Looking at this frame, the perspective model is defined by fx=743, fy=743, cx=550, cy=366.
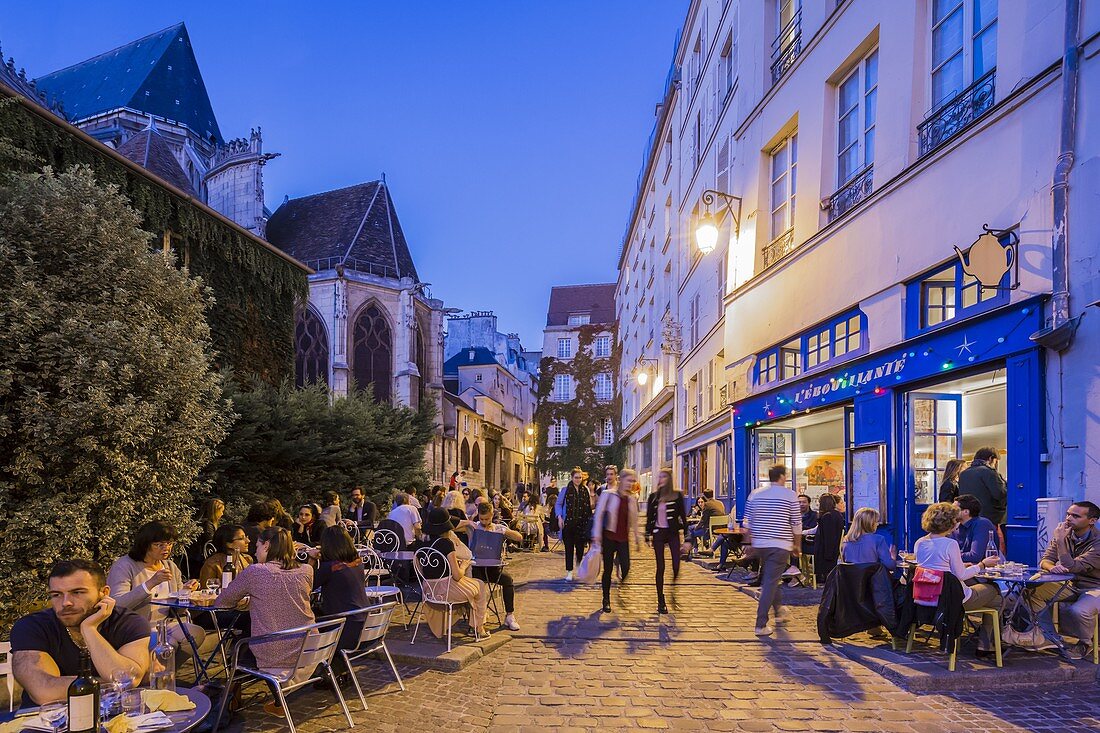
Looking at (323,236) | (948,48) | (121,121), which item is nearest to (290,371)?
(948,48)

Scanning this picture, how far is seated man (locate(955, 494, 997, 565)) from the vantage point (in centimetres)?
696

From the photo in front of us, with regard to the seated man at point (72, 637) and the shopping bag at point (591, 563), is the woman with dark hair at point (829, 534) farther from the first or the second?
the seated man at point (72, 637)

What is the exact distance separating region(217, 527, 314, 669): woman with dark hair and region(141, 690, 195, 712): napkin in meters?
1.39

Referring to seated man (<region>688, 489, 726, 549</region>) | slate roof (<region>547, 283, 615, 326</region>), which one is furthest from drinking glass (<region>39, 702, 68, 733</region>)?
slate roof (<region>547, 283, 615, 326</region>)

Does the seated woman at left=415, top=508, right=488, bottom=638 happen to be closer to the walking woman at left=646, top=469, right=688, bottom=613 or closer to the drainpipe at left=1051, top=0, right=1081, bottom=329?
the walking woman at left=646, top=469, right=688, bottom=613

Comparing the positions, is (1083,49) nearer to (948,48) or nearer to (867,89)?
(948,48)

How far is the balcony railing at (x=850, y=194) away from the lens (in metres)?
11.8

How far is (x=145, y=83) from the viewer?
39312 mm

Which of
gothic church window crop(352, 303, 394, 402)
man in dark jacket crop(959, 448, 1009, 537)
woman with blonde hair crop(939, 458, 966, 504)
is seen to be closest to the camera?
man in dark jacket crop(959, 448, 1009, 537)

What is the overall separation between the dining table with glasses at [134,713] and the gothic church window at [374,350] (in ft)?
110

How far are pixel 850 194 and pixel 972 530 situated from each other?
700 centimetres

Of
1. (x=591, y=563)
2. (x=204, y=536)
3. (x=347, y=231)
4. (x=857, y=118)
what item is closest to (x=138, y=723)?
(x=591, y=563)

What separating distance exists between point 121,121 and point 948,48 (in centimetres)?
3964

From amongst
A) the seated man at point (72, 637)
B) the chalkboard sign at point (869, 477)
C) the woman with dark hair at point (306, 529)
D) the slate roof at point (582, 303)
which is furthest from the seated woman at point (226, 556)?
the slate roof at point (582, 303)
